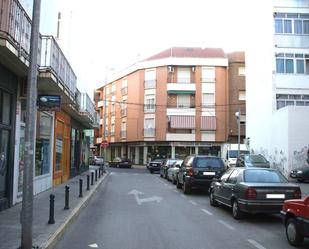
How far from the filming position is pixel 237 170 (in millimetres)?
13438

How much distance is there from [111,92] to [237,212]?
63.7 metres

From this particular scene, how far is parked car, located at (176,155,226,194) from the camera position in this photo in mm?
19984

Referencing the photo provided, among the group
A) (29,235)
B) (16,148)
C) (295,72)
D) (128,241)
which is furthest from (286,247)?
(295,72)

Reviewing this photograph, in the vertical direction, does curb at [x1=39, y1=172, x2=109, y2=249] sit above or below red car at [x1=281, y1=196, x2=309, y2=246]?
below

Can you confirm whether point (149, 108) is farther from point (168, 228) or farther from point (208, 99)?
point (168, 228)

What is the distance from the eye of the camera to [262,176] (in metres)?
12.7

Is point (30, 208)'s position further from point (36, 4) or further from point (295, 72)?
point (295, 72)

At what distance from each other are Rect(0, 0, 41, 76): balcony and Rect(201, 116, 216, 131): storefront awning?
47833mm

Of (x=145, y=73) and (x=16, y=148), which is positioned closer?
(x=16, y=148)

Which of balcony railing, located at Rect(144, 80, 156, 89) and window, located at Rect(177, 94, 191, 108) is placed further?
balcony railing, located at Rect(144, 80, 156, 89)

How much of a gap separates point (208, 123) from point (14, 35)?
164 feet

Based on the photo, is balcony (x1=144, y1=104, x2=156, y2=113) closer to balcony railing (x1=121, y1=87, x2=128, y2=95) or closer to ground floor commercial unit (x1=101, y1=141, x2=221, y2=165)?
ground floor commercial unit (x1=101, y1=141, x2=221, y2=165)

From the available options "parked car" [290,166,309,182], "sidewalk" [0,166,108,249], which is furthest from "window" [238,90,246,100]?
"sidewalk" [0,166,108,249]

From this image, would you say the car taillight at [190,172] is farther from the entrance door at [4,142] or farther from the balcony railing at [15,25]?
the balcony railing at [15,25]
